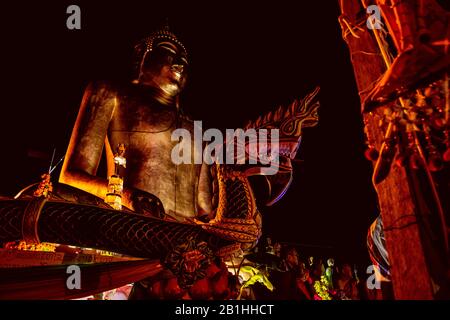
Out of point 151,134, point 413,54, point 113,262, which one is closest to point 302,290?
point 113,262

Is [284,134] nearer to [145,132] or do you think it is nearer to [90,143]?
[145,132]

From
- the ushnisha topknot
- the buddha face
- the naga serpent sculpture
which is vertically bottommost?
the naga serpent sculpture

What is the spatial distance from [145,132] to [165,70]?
1.26 m

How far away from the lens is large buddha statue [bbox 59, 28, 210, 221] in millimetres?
6254

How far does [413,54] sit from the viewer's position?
2.83m

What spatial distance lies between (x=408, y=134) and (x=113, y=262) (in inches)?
117

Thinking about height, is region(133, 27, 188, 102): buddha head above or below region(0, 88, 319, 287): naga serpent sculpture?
above

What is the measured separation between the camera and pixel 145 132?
673 centimetres

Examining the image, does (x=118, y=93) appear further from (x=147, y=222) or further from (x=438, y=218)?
(x=438, y=218)

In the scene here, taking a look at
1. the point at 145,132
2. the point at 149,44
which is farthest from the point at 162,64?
the point at 145,132

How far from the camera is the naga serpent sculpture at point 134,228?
4.46 meters
